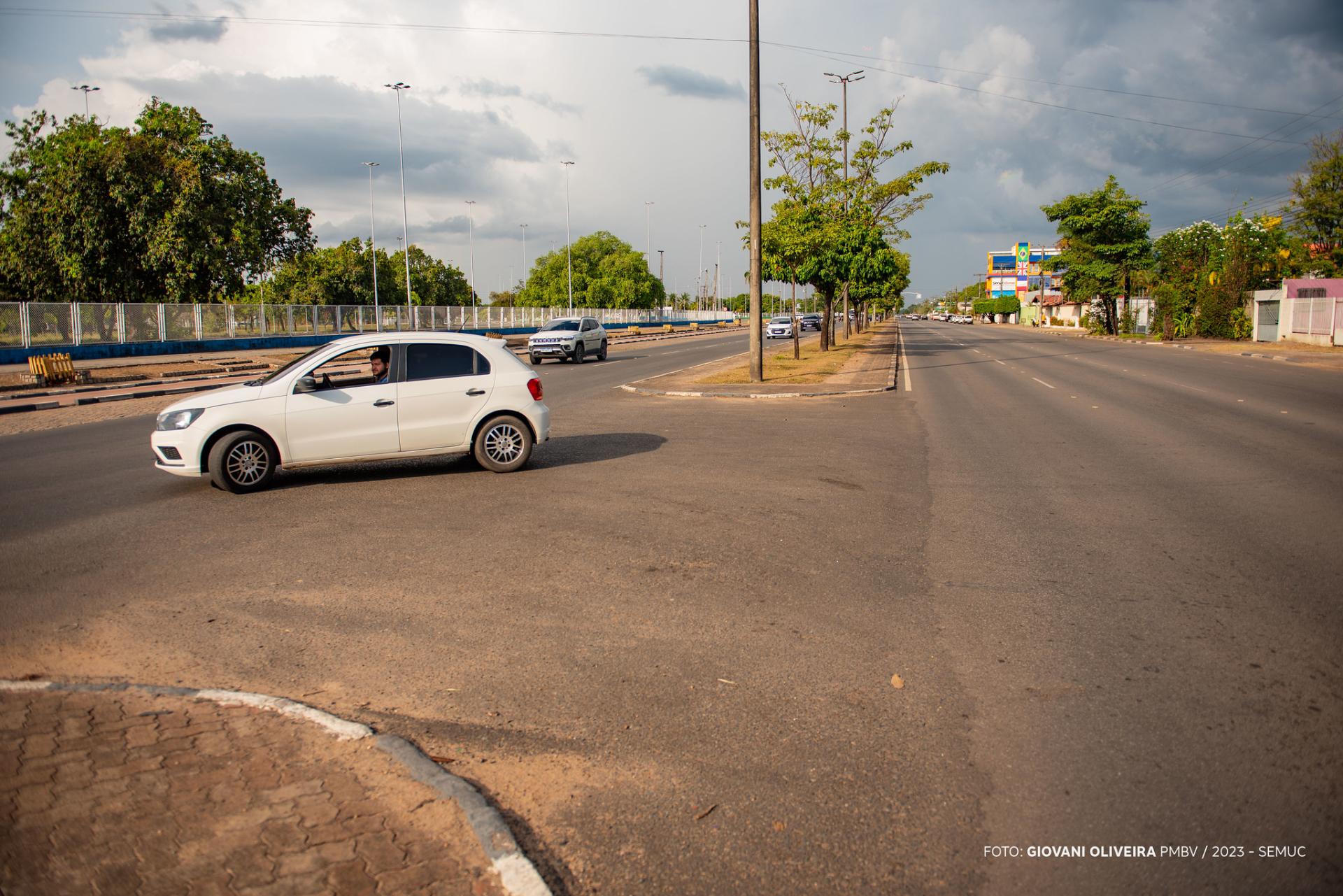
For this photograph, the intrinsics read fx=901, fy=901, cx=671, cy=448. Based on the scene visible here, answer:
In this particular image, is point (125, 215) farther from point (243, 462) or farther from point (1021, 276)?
point (1021, 276)

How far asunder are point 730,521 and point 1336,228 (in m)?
58.6

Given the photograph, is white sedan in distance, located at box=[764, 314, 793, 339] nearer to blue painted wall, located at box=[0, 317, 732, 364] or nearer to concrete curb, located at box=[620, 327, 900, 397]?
blue painted wall, located at box=[0, 317, 732, 364]

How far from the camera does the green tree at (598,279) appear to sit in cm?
13250

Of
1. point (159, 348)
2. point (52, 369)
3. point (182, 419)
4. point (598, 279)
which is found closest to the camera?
point (182, 419)

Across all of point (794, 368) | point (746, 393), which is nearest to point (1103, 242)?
point (794, 368)

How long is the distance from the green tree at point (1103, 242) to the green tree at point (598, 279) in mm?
76751

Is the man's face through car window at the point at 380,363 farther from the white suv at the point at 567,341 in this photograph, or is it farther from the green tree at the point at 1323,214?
the green tree at the point at 1323,214

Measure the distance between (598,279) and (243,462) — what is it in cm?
12964

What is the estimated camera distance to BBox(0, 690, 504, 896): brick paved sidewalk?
2.91 m

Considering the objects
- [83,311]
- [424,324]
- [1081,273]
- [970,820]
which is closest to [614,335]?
[424,324]

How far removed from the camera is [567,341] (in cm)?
3300

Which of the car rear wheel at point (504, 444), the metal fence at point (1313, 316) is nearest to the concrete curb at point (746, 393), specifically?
the car rear wheel at point (504, 444)

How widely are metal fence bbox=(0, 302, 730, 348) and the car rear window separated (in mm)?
28705

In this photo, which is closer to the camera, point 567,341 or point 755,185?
point 755,185
